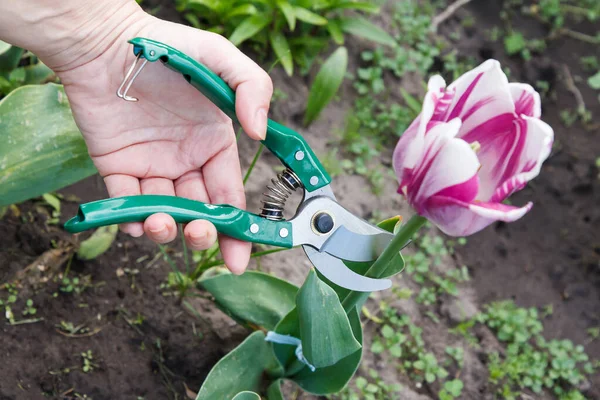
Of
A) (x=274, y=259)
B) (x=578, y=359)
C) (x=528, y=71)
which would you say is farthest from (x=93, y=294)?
(x=528, y=71)

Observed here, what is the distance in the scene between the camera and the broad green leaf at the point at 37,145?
148 cm

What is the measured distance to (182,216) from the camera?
3.95 ft

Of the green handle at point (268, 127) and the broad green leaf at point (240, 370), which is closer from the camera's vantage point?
the green handle at point (268, 127)

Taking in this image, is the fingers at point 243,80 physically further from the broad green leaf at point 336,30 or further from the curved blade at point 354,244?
the broad green leaf at point 336,30

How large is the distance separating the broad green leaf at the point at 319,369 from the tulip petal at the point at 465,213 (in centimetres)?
47

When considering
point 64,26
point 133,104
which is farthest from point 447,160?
point 64,26

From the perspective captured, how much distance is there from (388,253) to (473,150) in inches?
11.5

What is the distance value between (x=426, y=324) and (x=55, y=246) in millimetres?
1164

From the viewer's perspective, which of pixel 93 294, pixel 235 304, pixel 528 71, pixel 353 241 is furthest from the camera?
pixel 528 71

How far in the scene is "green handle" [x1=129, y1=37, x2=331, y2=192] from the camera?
4.05 ft

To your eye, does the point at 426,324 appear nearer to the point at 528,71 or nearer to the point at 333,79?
the point at 333,79

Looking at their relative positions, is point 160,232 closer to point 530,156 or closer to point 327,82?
point 530,156

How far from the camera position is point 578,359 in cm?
214

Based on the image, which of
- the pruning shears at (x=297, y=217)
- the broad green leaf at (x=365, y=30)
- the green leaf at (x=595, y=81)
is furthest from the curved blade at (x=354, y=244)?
the green leaf at (x=595, y=81)
